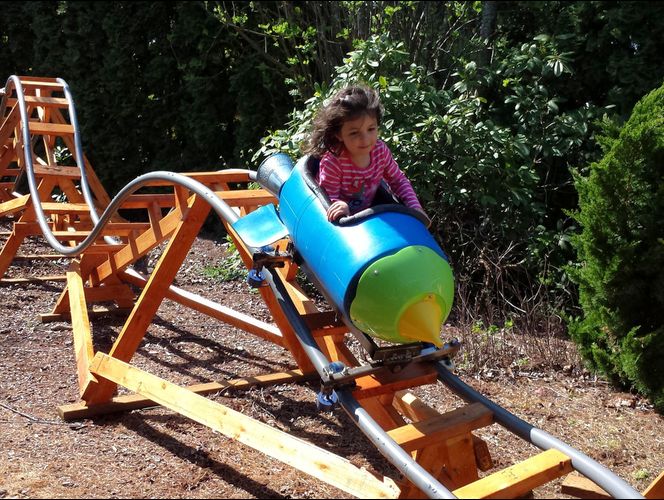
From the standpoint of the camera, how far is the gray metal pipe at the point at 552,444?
2502 millimetres

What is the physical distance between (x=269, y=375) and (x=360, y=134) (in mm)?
1718

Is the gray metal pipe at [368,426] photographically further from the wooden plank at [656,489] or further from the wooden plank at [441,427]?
the wooden plank at [656,489]

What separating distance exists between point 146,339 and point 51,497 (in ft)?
7.63

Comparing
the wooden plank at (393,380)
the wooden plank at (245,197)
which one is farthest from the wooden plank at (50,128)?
the wooden plank at (393,380)

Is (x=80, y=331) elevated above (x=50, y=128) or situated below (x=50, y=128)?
below

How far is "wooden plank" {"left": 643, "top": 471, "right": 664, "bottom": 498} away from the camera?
9.54 ft

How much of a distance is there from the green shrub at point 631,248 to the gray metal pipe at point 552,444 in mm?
1530

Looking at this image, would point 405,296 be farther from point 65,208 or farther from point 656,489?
point 65,208

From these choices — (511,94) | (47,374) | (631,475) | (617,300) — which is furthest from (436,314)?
(511,94)

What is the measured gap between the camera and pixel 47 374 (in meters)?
4.62

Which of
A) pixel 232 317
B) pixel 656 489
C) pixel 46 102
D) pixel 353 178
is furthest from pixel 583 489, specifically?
pixel 46 102

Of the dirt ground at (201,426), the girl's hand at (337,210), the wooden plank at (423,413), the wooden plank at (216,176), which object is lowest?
the dirt ground at (201,426)

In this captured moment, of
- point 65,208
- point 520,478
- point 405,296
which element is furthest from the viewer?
point 65,208

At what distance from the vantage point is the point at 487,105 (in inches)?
257
